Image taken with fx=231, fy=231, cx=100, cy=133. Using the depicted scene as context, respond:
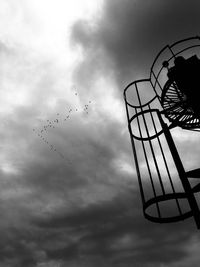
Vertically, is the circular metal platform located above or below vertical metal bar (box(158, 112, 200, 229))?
above

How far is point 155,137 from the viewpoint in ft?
21.7

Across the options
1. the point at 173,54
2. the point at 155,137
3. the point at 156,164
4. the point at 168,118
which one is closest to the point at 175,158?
the point at 156,164

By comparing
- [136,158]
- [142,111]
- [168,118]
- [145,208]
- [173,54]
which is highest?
[173,54]

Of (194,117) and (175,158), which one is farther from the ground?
(194,117)

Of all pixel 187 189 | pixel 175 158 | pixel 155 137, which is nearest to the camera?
pixel 187 189

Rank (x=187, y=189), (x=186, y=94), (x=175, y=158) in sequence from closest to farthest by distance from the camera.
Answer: (x=187, y=189) → (x=175, y=158) → (x=186, y=94)

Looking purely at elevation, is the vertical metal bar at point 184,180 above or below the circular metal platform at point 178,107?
below

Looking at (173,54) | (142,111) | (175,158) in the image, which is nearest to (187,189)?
(175,158)

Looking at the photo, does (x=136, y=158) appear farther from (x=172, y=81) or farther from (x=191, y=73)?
(x=191, y=73)

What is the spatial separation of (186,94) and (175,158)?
3.08 meters

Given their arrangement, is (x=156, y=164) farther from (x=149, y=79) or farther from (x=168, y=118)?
(x=149, y=79)

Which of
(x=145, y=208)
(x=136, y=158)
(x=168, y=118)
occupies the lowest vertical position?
(x=145, y=208)

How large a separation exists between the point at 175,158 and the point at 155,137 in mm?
999

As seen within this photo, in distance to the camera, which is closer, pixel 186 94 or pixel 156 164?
pixel 156 164
